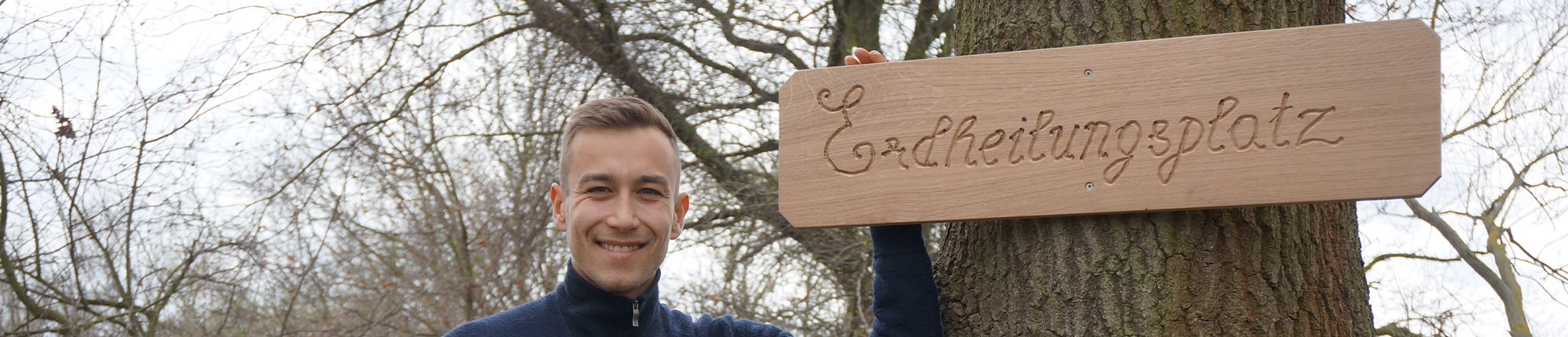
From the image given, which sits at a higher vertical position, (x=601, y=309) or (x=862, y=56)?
(x=862, y=56)

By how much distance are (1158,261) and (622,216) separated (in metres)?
0.82

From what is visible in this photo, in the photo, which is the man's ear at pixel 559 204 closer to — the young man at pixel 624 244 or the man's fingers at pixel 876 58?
the young man at pixel 624 244

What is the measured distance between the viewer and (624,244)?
1.81 meters

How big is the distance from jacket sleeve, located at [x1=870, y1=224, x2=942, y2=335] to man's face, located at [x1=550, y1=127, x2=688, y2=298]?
0.39 metres

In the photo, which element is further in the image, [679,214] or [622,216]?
[679,214]

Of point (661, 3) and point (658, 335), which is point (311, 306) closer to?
point (661, 3)

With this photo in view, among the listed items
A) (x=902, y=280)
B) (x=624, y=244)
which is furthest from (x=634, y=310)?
(x=902, y=280)

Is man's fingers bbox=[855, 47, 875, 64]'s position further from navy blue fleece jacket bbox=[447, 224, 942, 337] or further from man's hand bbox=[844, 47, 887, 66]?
navy blue fleece jacket bbox=[447, 224, 942, 337]

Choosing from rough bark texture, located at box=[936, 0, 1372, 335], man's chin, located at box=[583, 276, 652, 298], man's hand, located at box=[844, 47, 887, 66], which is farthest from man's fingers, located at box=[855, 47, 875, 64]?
man's chin, located at box=[583, 276, 652, 298]

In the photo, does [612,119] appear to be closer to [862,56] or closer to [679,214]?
[679,214]

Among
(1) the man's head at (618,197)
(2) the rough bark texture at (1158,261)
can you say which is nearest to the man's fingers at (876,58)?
(2) the rough bark texture at (1158,261)

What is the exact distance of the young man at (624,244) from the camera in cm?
165

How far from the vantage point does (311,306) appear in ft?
15.9

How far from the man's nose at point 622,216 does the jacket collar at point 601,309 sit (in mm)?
160
